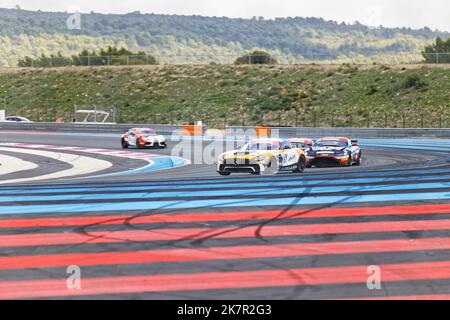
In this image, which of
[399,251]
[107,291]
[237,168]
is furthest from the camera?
[237,168]

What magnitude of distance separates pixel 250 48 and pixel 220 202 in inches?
5995

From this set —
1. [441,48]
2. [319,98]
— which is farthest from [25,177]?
[441,48]

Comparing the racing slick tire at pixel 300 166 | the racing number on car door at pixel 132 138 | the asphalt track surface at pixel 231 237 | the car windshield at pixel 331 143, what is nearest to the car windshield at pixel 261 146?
the racing slick tire at pixel 300 166

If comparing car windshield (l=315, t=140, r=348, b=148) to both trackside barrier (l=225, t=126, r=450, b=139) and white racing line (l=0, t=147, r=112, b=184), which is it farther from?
trackside barrier (l=225, t=126, r=450, b=139)

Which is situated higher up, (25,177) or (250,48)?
(250,48)

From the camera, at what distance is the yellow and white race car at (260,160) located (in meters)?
22.6

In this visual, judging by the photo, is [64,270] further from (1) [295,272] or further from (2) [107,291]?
(1) [295,272]

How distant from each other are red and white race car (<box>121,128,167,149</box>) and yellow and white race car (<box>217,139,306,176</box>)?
14860mm

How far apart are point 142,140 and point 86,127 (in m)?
16.2

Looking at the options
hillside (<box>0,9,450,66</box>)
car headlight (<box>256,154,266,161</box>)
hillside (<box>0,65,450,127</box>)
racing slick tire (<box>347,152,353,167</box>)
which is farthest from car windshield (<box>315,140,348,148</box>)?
hillside (<box>0,9,450,66</box>)

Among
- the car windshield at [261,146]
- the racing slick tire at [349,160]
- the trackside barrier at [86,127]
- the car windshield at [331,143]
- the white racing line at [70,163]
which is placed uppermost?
the car windshield at [261,146]

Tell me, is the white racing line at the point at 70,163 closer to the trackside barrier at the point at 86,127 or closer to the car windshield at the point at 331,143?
the car windshield at the point at 331,143

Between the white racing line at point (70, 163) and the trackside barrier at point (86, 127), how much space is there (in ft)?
43.8

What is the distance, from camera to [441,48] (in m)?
84.6
